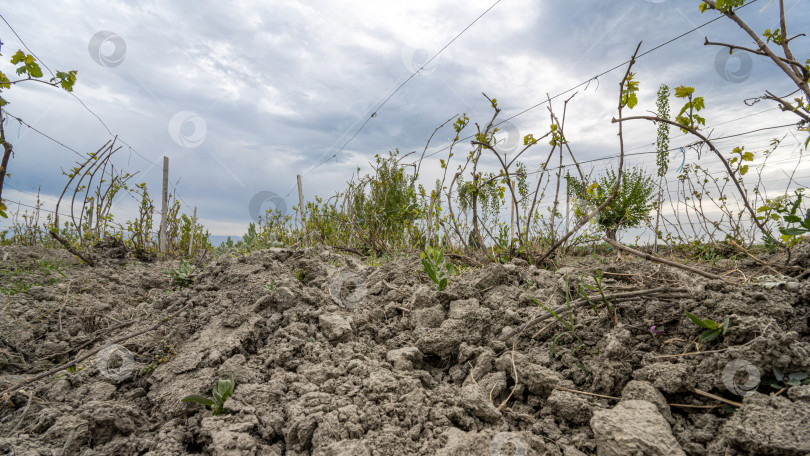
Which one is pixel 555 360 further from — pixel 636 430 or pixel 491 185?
pixel 491 185

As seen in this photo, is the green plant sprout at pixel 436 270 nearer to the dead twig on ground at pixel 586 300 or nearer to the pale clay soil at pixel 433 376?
the pale clay soil at pixel 433 376

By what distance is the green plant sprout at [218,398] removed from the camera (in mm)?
1610

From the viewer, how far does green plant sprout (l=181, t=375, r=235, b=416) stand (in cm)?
161

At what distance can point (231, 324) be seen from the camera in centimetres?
232

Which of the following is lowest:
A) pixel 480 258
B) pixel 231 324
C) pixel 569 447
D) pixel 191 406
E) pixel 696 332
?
pixel 569 447

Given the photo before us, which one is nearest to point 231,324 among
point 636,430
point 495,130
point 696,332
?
point 636,430

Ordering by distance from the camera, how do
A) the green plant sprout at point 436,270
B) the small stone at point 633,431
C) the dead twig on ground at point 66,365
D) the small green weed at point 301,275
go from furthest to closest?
the small green weed at point 301,275 < the green plant sprout at point 436,270 < the dead twig on ground at point 66,365 < the small stone at point 633,431

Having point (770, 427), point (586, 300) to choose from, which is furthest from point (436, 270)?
point (770, 427)

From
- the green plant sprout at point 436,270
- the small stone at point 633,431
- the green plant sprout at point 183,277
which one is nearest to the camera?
the small stone at point 633,431

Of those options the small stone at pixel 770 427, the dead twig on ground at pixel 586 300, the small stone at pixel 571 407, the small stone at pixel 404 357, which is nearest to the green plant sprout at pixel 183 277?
the small stone at pixel 404 357

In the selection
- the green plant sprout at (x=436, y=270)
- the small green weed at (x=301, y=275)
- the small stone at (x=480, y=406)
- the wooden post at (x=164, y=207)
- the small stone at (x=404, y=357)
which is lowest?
the small stone at (x=480, y=406)

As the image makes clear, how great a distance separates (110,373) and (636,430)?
2.45 meters

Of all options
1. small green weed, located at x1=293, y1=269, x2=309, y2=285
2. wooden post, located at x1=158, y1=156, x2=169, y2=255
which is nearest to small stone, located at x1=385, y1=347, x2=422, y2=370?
small green weed, located at x1=293, y1=269, x2=309, y2=285

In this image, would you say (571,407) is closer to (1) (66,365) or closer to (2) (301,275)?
(2) (301,275)
